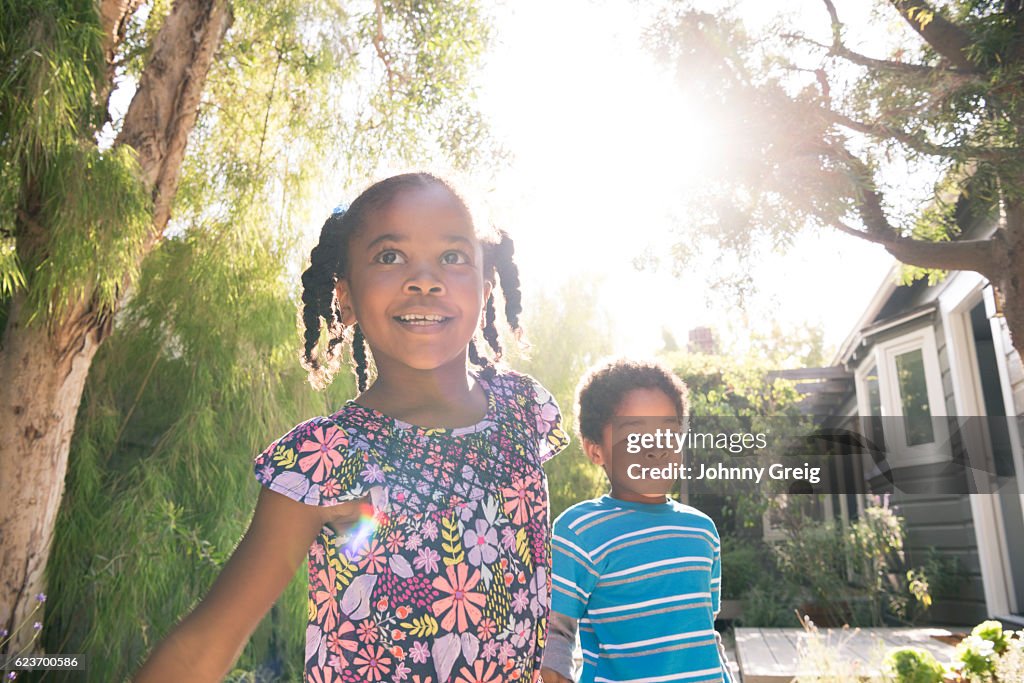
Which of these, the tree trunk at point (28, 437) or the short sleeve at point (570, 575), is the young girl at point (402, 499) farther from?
the tree trunk at point (28, 437)

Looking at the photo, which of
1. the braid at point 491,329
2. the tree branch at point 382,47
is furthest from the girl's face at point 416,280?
the tree branch at point 382,47

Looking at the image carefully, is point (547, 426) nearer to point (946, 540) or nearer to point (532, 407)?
point (532, 407)

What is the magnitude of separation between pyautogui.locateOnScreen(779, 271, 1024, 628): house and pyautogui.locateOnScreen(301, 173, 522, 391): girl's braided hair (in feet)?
14.9

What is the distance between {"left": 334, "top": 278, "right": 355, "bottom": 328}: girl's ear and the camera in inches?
46.7

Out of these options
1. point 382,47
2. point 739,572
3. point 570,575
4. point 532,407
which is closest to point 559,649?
point 570,575

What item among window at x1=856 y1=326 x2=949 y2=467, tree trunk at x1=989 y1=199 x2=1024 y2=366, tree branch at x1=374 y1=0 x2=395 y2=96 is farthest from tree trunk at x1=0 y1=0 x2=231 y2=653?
window at x1=856 y1=326 x2=949 y2=467

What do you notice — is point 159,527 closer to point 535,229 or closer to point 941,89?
point 535,229

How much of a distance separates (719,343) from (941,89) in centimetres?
1385

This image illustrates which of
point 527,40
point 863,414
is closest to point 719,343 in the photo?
point 863,414

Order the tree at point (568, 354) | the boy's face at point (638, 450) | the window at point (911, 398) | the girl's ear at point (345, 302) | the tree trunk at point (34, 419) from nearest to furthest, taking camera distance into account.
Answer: the girl's ear at point (345, 302) < the boy's face at point (638, 450) < the tree trunk at point (34, 419) < the tree at point (568, 354) < the window at point (911, 398)

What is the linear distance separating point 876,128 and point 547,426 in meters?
2.64

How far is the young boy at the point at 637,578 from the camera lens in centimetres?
169

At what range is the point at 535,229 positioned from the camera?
610 centimetres

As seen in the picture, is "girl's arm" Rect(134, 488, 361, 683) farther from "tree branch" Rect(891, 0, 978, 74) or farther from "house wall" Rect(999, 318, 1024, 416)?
"house wall" Rect(999, 318, 1024, 416)
